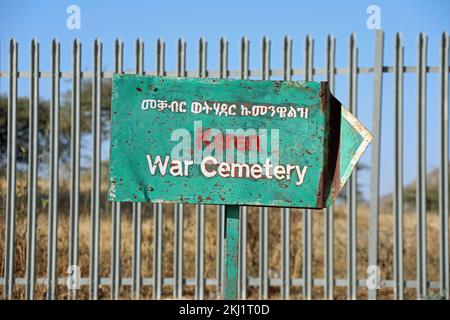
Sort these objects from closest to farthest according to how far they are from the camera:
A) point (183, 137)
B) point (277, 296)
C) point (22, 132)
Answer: point (183, 137) → point (277, 296) → point (22, 132)

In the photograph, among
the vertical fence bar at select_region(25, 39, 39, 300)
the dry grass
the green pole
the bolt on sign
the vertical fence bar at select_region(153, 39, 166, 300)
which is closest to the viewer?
the bolt on sign

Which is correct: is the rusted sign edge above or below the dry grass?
above

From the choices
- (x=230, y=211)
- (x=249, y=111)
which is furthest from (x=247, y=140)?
(x=230, y=211)

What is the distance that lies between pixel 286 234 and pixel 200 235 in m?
0.74

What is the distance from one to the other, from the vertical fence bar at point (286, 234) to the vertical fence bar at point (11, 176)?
2387 mm

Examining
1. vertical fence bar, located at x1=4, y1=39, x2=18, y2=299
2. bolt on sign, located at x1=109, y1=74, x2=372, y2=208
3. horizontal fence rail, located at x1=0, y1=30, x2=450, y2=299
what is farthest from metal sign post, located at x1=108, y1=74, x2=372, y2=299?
vertical fence bar, located at x1=4, y1=39, x2=18, y2=299

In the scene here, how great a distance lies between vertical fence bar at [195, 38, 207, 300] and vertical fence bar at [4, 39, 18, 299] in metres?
1.66

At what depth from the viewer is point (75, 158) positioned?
19.4 feet

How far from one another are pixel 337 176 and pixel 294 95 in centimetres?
40

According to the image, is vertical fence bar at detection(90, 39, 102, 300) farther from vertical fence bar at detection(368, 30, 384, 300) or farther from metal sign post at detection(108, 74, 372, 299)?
metal sign post at detection(108, 74, 372, 299)

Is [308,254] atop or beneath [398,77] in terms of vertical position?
beneath

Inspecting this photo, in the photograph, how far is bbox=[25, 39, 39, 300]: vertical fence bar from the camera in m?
5.98

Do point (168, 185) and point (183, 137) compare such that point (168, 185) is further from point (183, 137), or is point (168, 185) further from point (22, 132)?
point (22, 132)

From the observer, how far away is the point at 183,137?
9.27ft
